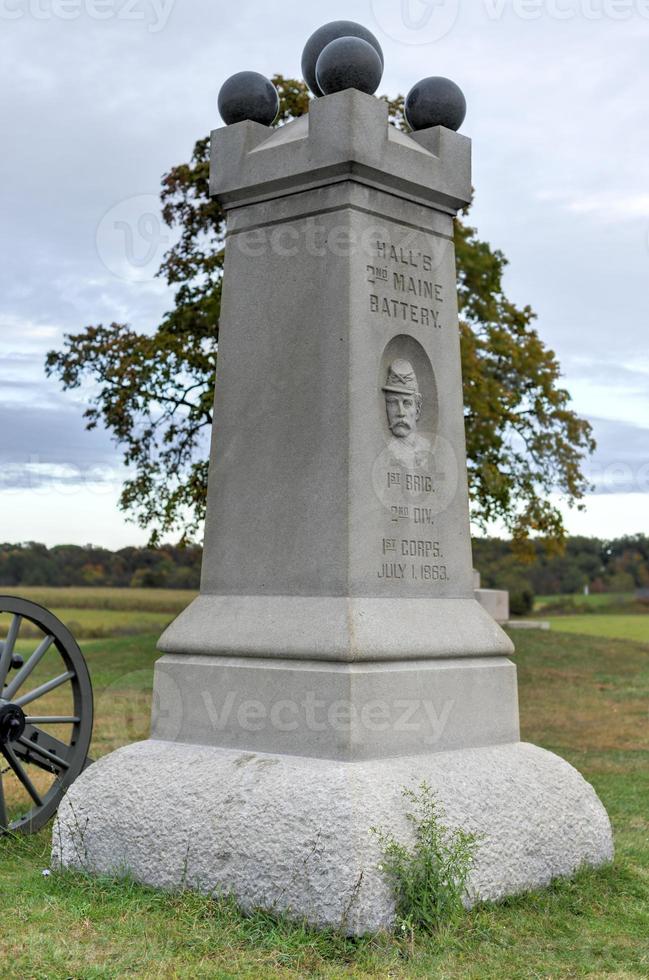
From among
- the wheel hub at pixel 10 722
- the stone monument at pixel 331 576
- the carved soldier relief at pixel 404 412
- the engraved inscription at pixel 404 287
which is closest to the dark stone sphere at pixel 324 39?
the stone monument at pixel 331 576

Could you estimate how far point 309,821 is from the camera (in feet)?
16.5

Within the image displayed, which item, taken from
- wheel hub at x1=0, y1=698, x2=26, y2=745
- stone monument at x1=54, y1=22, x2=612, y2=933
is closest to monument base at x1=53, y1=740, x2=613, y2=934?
stone monument at x1=54, y1=22, x2=612, y2=933

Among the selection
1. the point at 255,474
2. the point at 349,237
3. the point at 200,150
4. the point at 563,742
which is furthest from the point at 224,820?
the point at 200,150

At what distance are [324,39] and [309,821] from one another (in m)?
4.29

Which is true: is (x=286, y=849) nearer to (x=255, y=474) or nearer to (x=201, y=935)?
(x=201, y=935)

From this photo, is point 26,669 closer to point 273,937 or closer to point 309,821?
point 309,821

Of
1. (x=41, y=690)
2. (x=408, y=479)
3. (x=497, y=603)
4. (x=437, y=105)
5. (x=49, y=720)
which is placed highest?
(x=437, y=105)

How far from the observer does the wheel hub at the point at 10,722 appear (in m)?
6.96

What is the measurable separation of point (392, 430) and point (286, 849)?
213 centimetres

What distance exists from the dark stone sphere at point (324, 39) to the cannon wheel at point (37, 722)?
348 centimetres

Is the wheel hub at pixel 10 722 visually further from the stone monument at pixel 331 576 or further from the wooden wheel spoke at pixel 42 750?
the stone monument at pixel 331 576

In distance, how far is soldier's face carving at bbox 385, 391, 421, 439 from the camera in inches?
239

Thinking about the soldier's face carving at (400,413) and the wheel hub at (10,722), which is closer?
the soldier's face carving at (400,413)

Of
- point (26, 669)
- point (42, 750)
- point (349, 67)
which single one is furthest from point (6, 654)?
point (349, 67)
